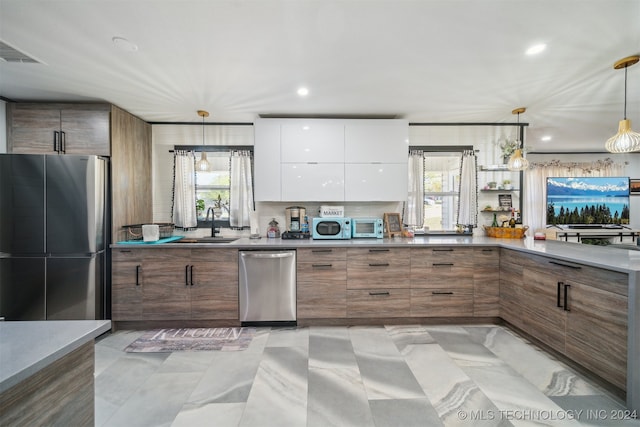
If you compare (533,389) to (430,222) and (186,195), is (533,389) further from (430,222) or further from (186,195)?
(186,195)

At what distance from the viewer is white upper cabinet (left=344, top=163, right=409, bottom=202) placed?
11.4 ft

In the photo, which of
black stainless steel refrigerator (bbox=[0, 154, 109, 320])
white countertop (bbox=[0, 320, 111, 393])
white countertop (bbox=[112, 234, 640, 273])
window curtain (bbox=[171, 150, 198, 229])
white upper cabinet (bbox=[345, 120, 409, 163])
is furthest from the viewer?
window curtain (bbox=[171, 150, 198, 229])

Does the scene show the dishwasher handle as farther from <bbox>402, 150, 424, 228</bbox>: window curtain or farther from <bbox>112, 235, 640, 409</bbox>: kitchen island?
<bbox>402, 150, 424, 228</bbox>: window curtain

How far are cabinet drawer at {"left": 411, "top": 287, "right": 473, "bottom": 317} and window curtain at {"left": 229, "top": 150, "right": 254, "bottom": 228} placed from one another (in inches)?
90.5

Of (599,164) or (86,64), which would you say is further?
(599,164)

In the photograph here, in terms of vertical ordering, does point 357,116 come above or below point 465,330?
above

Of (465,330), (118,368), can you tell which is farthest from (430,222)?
(118,368)

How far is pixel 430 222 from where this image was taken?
12.9 feet

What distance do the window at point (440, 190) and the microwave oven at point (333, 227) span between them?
50.5 inches

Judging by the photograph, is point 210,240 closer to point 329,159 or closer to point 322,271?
point 322,271

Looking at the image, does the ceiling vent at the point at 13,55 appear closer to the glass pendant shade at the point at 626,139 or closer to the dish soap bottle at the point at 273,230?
the dish soap bottle at the point at 273,230

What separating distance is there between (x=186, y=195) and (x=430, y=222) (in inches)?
132

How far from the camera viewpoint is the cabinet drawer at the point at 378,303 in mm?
3064

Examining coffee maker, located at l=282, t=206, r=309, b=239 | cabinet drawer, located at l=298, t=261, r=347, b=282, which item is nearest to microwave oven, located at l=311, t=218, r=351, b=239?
coffee maker, located at l=282, t=206, r=309, b=239
